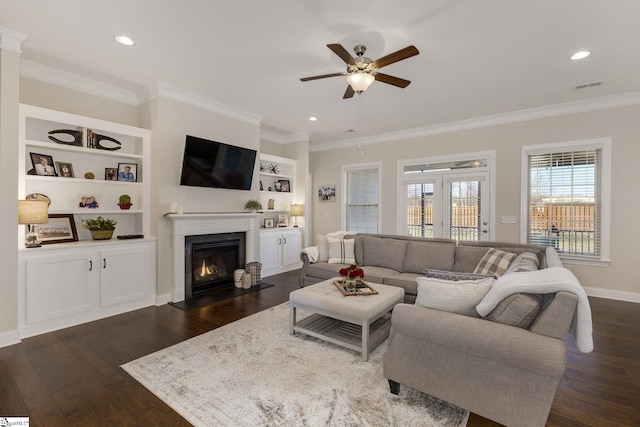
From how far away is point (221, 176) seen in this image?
4652 mm

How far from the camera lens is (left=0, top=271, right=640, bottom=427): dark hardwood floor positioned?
1.89 metres

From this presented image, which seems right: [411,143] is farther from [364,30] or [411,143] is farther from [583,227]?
[364,30]

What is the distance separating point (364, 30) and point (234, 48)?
131cm

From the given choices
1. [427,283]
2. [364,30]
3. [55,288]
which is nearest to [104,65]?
[55,288]

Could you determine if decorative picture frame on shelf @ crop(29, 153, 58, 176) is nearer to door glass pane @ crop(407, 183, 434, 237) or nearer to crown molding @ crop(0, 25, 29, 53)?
crown molding @ crop(0, 25, 29, 53)

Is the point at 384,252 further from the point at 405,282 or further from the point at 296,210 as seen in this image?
the point at 296,210

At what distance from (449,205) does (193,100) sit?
4709 mm

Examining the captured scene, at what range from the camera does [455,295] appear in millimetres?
1936

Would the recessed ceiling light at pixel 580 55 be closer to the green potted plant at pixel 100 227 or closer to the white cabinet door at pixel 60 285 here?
the green potted plant at pixel 100 227

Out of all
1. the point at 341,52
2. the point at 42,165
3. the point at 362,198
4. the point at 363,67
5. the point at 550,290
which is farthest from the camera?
the point at 362,198

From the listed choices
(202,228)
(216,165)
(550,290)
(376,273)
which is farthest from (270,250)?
(550,290)

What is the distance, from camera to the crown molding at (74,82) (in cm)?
339

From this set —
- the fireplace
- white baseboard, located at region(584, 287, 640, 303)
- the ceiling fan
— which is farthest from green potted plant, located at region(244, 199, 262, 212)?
white baseboard, located at region(584, 287, 640, 303)

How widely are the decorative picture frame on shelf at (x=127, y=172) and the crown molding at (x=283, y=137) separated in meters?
2.76
